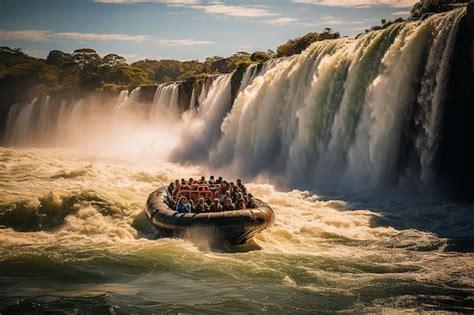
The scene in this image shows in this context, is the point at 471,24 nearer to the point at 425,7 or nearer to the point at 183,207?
the point at 183,207

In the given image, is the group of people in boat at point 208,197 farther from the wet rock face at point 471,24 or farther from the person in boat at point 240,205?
the wet rock face at point 471,24

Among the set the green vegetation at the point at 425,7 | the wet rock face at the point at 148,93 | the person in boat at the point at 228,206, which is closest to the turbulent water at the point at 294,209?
the person in boat at the point at 228,206

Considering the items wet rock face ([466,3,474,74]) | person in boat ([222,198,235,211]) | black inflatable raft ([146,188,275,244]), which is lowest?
black inflatable raft ([146,188,275,244])

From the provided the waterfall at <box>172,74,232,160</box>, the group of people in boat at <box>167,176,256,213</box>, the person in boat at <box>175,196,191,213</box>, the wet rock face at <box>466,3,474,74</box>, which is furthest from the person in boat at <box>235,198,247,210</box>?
the waterfall at <box>172,74,232,160</box>

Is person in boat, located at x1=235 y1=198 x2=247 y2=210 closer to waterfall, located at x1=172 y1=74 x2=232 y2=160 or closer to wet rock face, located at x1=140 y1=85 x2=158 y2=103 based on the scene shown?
waterfall, located at x1=172 y1=74 x2=232 y2=160

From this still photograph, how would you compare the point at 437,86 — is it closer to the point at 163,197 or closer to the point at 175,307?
the point at 163,197

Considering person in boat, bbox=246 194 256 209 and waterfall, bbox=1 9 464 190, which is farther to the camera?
waterfall, bbox=1 9 464 190
